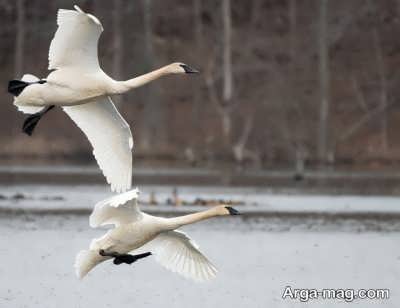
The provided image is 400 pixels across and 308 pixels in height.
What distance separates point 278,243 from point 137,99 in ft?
86.7

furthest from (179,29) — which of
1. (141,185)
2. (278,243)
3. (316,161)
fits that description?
(278,243)

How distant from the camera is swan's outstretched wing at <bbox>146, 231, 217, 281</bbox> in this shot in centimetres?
1432

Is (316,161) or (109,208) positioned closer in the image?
(109,208)

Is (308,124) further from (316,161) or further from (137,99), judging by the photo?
(137,99)

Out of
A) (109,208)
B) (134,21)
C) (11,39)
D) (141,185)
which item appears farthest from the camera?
(11,39)

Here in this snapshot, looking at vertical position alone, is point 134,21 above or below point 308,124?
above

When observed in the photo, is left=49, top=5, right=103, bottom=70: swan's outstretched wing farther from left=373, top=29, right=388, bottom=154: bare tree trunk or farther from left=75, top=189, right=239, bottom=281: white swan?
left=373, top=29, right=388, bottom=154: bare tree trunk

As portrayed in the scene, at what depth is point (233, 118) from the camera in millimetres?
43188

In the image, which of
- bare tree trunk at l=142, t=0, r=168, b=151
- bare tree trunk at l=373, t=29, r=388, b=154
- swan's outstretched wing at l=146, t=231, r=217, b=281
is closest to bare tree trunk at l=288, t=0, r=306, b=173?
bare tree trunk at l=373, t=29, r=388, b=154

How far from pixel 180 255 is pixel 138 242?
1.94 feet

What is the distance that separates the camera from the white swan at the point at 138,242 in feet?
45.7

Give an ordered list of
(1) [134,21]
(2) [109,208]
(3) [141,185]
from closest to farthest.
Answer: (2) [109,208] → (3) [141,185] → (1) [134,21]

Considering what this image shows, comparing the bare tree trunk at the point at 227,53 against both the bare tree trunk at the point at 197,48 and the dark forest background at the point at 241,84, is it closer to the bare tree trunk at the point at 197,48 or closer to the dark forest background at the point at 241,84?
the dark forest background at the point at 241,84

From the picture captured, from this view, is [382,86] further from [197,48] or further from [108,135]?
[108,135]
